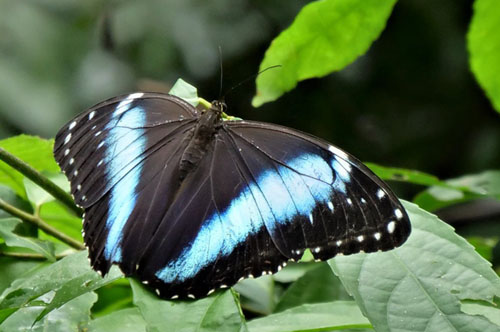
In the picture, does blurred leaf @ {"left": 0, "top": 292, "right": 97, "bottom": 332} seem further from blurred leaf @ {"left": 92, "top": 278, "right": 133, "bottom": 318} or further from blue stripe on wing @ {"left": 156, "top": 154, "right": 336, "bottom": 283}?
blurred leaf @ {"left": 92, "top": 278, "right": 133, "bottom": 318}

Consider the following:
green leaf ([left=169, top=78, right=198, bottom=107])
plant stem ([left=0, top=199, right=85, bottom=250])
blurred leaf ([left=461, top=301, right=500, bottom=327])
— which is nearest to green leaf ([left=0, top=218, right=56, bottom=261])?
plant stem ([left=0, top=199, right=85, bottom=250])

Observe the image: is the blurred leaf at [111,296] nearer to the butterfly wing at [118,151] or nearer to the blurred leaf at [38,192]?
the blurred leaf at [38,192]

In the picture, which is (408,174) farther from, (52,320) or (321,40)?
(52,320)

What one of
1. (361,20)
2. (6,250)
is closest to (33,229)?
(6,250)

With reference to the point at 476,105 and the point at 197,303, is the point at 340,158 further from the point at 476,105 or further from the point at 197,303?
the point at 476,105

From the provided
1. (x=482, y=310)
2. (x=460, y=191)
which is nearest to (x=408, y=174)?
(x=460, y=191)

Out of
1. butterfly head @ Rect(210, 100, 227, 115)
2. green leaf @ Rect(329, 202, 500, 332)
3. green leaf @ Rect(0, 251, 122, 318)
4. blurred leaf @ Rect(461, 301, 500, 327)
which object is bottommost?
blurred leaf @ Rect(461, 301, 500, 327)

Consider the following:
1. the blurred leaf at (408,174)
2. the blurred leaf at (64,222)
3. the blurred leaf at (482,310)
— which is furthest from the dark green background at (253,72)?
the blurred leaf at (482,310)
